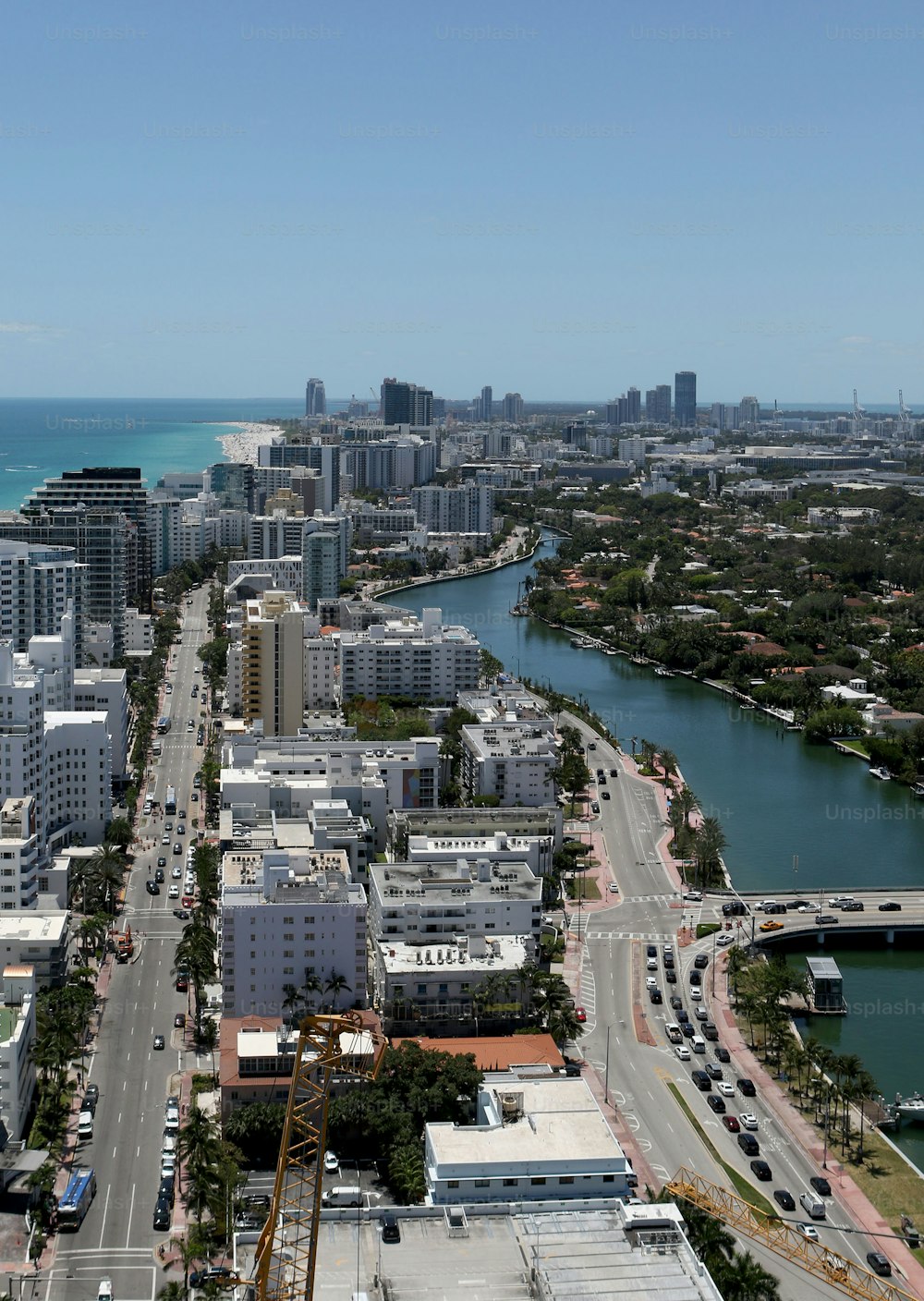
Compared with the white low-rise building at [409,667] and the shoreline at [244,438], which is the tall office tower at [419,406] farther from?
the white low-rise building at [409,667]

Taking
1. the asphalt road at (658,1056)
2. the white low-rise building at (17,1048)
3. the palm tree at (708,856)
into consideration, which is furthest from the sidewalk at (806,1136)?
the white low-rise building at (17,1048)

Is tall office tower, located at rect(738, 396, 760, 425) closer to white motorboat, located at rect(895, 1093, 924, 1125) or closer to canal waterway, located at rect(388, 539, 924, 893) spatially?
canal waterway, located at rect(388, 539, 924, 893)

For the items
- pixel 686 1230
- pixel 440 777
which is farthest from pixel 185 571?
pixel 686 1230

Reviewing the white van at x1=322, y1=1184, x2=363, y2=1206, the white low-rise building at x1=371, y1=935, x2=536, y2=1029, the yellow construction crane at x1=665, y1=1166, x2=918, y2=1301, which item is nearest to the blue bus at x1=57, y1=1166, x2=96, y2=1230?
the white van at x1=322, y1=1184, x2=363, y2=1206

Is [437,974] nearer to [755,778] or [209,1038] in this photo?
[209,1038]

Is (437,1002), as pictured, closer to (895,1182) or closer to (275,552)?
(895,1182)

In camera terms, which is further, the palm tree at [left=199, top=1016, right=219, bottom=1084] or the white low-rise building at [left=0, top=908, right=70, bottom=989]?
the white low-rise building at [left=0, top=908, right=70, bottom=989]
